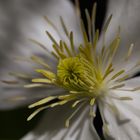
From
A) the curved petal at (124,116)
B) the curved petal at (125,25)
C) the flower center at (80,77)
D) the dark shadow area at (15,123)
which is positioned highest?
the curved petal at (125,25)

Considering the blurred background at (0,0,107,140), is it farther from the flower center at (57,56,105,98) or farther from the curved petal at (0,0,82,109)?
the flower center at (57,56,105,98)

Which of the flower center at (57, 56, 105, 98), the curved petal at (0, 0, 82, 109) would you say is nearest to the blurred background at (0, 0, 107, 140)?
the curved petal at (0, 0, 82, 109)

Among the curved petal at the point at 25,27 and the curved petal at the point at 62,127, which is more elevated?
Result: the curved petal at the point at 25,27

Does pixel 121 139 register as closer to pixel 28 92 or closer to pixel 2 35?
pixel 28 92

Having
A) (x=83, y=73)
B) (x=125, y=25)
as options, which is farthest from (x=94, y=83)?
(x=125, y=25)

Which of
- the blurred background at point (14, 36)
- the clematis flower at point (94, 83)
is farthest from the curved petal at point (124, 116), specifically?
the blurred background at point (14, 36)

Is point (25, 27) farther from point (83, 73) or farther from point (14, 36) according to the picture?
point (83, 73)

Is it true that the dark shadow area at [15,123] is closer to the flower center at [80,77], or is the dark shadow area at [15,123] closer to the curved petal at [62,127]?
the curved petal at [62,127]
